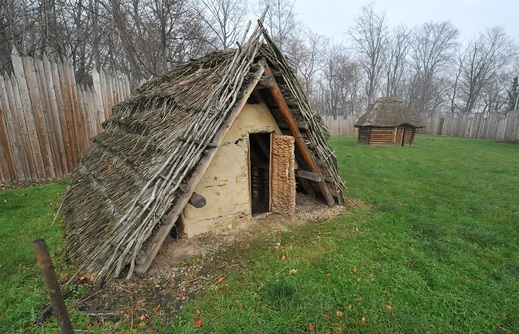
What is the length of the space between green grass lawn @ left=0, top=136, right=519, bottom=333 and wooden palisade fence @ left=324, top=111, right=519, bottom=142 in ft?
60.4

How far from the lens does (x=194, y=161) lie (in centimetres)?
349

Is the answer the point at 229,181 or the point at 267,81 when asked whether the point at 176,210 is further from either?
the point at 267,81

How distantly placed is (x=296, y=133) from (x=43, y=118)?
706 centimetres

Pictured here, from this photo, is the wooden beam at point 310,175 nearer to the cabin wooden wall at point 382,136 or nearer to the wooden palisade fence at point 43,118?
the wooden palisade fence at point 43,118

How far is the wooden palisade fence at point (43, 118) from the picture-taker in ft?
21.3

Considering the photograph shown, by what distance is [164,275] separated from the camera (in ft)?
11.4

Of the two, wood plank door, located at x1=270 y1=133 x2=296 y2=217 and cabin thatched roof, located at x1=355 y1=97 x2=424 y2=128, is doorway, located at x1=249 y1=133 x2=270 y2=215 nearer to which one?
wood plank door, located at x1=270 y1=133 x2=296 y2=217

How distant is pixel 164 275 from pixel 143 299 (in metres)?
0.45

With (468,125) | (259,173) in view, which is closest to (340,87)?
(468,125)

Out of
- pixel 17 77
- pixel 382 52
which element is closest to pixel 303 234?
pixel 17 77

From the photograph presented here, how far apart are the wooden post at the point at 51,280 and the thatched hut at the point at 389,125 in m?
18.7

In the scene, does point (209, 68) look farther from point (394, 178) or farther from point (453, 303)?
point (394, 178)

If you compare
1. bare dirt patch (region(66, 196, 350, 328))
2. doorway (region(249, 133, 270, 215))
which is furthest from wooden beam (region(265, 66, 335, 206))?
bare dirt patch (region(66, 196, 350, 328))

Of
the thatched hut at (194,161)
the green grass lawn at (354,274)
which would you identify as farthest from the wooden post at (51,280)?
the thatched hut at (194,161)
